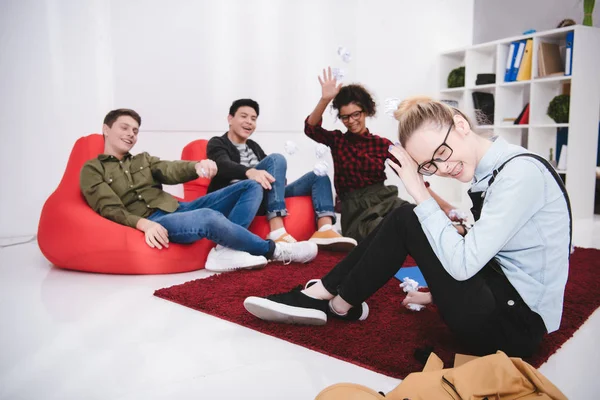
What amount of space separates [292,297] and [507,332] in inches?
26.8

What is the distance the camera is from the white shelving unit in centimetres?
410

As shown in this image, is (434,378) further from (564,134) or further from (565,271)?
(564,134)

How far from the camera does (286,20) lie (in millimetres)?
4301

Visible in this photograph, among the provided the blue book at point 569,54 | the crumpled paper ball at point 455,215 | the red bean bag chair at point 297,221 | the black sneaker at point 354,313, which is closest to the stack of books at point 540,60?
the blue book at point 569,54

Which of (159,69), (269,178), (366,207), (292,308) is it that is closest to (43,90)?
(159,69)

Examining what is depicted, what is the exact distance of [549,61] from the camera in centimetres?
433

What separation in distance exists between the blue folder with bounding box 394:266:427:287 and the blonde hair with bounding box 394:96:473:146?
3.39 feet

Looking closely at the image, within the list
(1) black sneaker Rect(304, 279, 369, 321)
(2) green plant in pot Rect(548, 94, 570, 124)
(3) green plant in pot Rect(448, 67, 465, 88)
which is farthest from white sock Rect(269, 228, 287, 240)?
(3) green plant in pot Rect(448, 67, 465, 88)

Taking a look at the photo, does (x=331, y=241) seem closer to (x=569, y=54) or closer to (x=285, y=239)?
(x=285, y=239)

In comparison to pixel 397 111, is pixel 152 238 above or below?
below

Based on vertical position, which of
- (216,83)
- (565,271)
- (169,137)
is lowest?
(565,271)

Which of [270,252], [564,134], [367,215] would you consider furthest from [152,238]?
[564,134]

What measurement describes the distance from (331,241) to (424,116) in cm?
152

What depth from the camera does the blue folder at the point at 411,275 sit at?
87.6 inches
